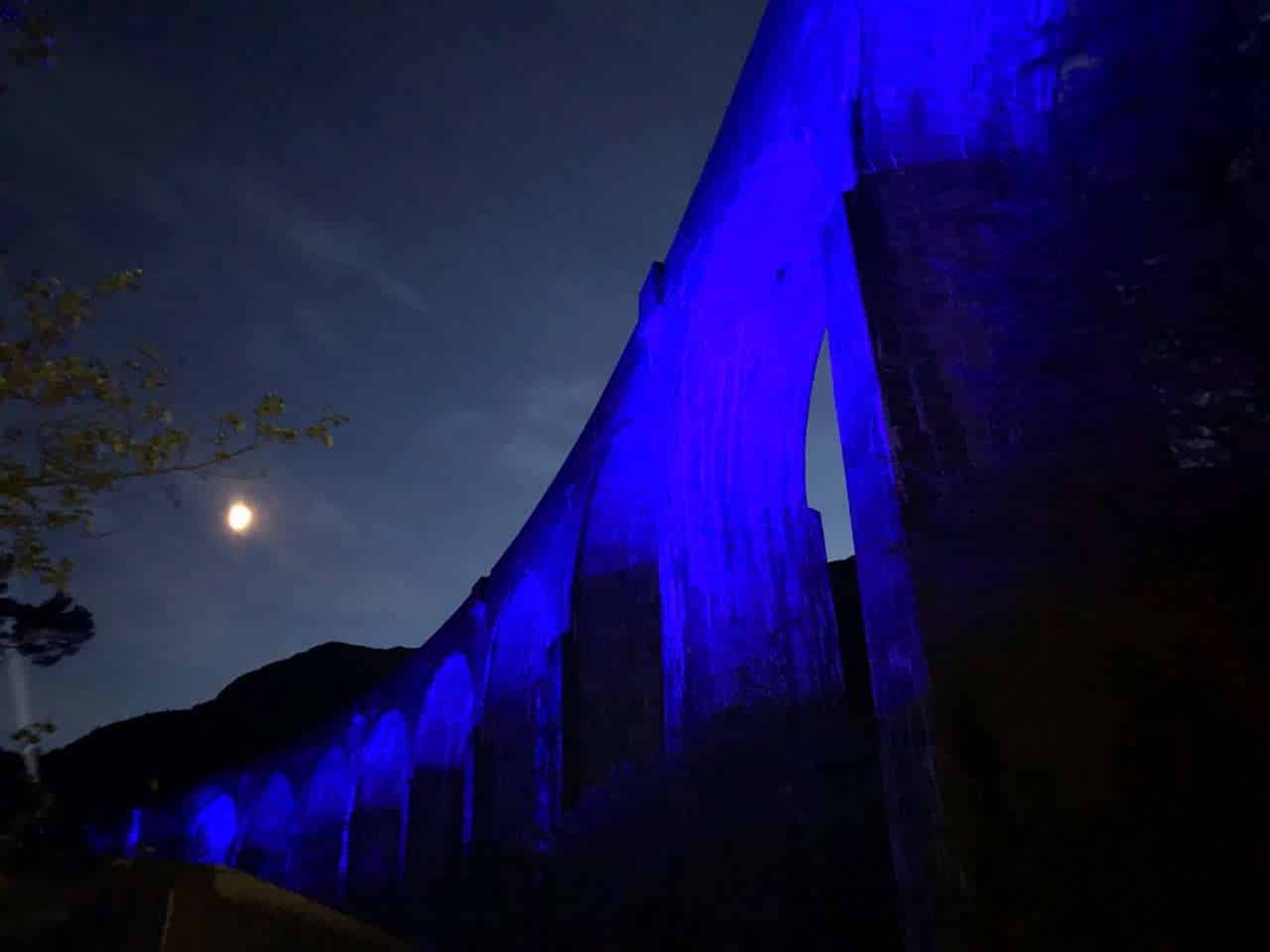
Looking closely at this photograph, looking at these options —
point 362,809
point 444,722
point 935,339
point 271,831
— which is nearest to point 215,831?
point 271,831

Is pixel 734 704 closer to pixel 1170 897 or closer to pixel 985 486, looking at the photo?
pixel 985 486

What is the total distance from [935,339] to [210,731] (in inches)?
1552

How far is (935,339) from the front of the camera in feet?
13.5

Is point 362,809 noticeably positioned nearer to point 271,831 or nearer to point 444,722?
point 444,722

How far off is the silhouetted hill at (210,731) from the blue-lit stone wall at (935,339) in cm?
2818

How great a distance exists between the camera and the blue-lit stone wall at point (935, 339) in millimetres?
3586

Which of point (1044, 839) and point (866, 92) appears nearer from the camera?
point (1044, 839)

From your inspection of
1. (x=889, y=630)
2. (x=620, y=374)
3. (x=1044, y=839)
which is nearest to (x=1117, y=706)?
(x=1044, y=839)

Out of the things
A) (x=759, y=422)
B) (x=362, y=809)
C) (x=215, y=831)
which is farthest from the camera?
(x=215, y=831)

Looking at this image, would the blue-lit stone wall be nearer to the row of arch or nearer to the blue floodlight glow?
the row of arch

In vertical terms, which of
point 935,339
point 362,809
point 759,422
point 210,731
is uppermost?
point 210,731

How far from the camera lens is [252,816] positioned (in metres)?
22.7

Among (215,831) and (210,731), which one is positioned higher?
(210,731)

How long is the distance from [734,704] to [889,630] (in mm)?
3822
